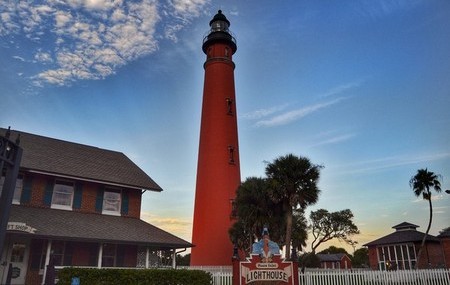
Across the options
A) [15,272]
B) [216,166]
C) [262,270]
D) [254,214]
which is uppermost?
[216,166]

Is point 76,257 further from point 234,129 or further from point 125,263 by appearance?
point 234,129

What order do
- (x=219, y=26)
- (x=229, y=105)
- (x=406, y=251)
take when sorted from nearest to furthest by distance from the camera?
(x=229, y=105), (x=406, y=251), (x=219, y=26)

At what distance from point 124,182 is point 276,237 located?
38.4 ft

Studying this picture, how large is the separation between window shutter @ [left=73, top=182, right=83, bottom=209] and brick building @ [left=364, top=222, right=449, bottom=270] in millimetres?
29965

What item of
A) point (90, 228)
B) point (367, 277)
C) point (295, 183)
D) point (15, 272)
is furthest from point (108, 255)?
point (367, 277)

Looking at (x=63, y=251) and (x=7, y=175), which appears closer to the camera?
(x=7, y=175)

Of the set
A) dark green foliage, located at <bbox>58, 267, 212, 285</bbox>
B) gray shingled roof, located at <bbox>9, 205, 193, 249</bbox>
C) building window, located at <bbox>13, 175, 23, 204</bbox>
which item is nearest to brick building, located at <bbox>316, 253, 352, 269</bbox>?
gray shingled roof, located at <bbox>9, 205, 193, 249</bbox>

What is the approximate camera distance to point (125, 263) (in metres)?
22.1

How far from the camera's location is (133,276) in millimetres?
17156

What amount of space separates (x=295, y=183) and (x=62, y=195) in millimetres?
14298

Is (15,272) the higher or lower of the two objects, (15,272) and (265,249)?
the lower

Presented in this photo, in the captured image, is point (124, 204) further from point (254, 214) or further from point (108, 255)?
point (254, 214)

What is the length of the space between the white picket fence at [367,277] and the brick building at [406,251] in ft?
39.7

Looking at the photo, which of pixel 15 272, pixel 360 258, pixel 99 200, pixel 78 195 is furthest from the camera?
pixel 360 258
